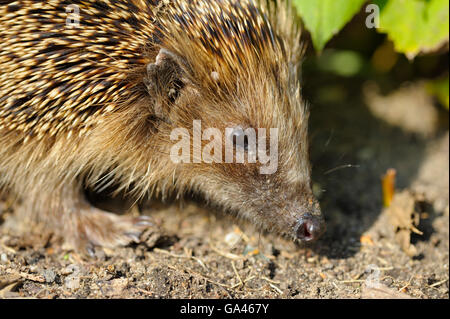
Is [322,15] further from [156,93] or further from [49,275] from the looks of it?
[49,275]

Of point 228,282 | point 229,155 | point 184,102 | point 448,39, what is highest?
point 448,39

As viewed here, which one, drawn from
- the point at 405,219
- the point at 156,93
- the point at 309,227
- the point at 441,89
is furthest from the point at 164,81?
the point at 441,89

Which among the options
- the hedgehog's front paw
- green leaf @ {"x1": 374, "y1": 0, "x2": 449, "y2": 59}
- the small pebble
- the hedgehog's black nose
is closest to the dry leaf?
the hedgehog's black nose

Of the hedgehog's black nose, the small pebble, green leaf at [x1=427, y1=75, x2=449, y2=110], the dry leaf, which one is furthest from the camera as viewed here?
green leaf at [x1=427, y1=75, x2=449, y2=110]

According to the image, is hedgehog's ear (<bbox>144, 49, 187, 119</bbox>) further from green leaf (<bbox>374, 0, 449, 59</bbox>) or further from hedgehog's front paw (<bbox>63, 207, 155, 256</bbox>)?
green leaf (<bbox>374, 0, 449, 59</bbox>)
